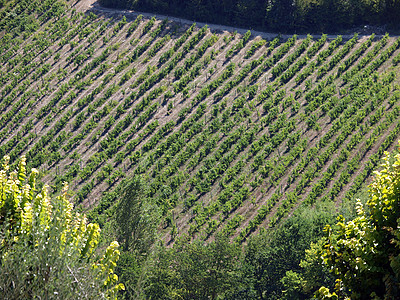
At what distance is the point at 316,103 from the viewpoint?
53625mm

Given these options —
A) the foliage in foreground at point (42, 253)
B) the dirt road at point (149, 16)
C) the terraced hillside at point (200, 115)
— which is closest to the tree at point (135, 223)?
the terraced hillside at point (200, 115)

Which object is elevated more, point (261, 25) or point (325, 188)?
point (261, 25)

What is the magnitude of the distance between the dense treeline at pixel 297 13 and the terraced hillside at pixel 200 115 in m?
2.42

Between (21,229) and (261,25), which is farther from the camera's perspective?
(261,25)

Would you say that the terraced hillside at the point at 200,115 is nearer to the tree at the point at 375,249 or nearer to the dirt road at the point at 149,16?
the dirt road at the point at 149,16

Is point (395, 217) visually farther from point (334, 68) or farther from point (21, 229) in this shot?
point (334, 68)

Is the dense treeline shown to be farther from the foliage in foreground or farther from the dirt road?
the foliage in foreground

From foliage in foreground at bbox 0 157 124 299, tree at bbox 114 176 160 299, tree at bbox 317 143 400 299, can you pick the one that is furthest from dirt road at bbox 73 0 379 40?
tree at bbox 317 143 400 299

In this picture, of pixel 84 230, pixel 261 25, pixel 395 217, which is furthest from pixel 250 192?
pixel 395 217

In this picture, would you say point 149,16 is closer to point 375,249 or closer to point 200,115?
point 200,115

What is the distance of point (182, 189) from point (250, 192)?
5.80 meters

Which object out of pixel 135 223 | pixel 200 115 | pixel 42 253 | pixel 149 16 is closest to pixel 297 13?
pixel 200 115

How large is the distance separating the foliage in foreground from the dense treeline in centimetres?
4916

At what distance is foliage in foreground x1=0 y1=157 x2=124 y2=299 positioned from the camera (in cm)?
1429
